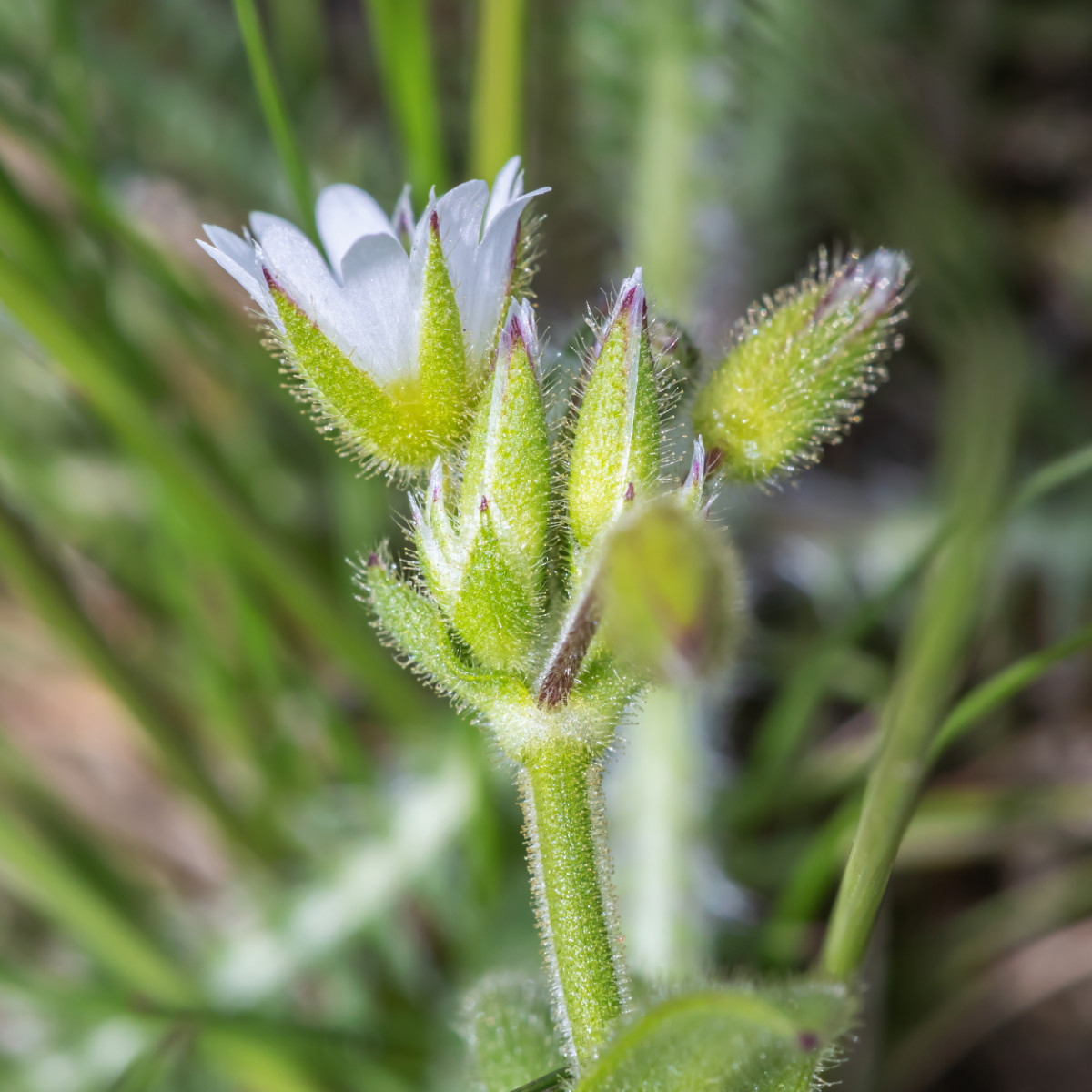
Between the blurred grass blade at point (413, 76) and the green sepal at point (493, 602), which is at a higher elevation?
the blurred grass blade at point (413, 76)

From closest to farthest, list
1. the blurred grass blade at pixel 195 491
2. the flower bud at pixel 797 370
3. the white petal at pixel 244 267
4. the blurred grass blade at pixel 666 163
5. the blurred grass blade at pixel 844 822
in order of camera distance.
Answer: the white petal at pixel 244 267, the flower bud at pixel 797 370, the blurred grass blade at pixel 844 822, the blurred grass blade at pixel 195 491, the blurred grass blade at pixel 666 163

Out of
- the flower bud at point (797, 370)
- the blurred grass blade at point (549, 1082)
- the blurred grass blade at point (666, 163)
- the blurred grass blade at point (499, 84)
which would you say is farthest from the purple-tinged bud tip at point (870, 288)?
the blurred grass blade at point (666, 163)

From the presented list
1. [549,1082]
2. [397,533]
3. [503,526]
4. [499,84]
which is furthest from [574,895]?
[397,533]

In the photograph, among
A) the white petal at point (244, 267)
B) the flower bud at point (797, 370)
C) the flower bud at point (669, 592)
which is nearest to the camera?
the flower bud at point (669, 592)

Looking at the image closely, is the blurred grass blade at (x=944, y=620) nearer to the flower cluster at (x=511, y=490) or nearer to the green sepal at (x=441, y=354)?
the flower cluster at (x=511, y=490)

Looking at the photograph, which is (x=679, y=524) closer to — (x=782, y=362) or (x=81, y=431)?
(x=782, y=362)

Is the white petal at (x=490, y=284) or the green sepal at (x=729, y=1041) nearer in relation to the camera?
the green sepal at (x=729, y=1041)

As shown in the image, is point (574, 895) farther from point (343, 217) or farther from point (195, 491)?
point (195, 491)
